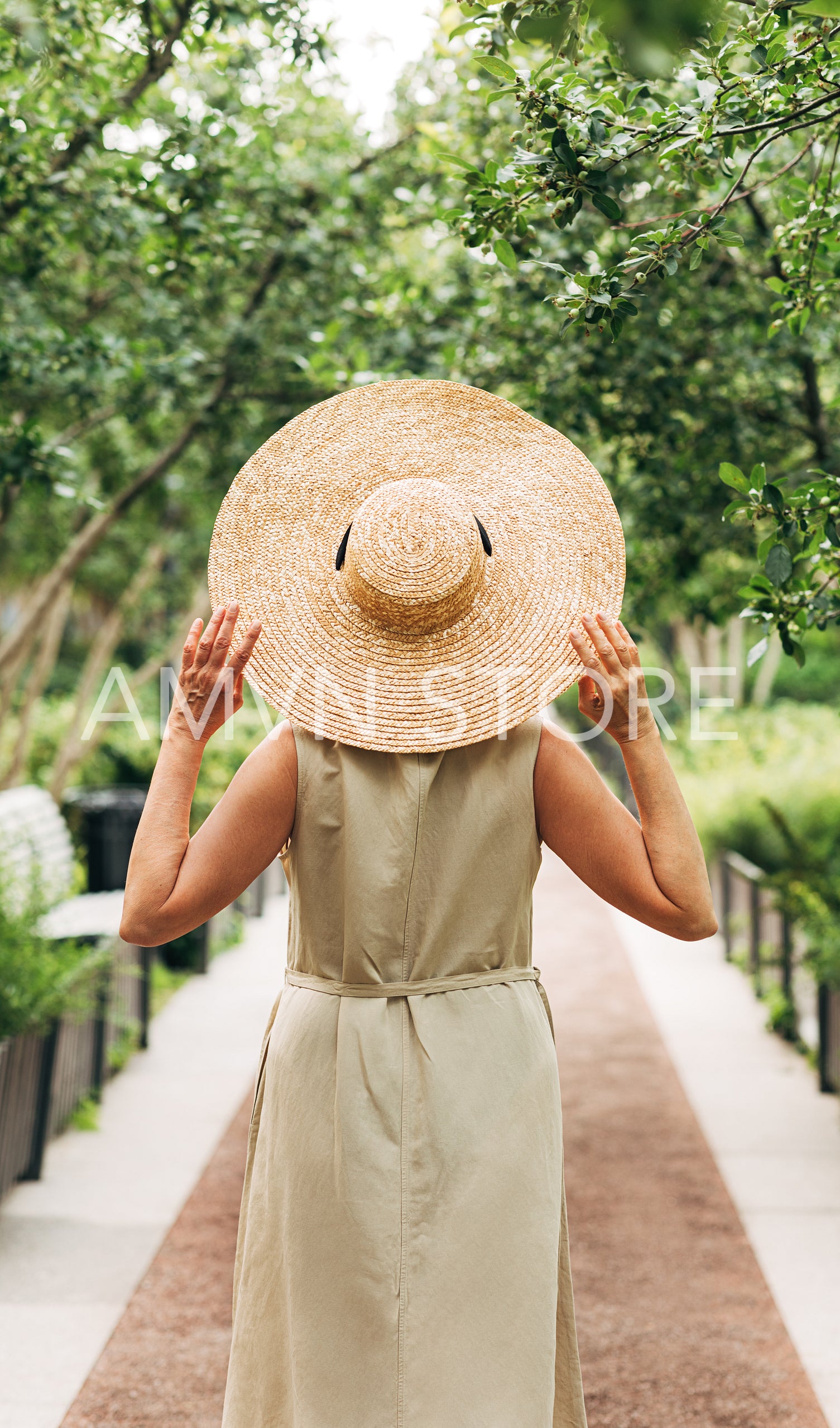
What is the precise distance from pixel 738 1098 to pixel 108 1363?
3439 millimetres

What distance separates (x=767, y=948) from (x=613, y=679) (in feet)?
19.5

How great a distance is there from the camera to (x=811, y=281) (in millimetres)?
3164

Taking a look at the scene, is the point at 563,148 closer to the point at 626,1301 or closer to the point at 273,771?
the point at 273,771

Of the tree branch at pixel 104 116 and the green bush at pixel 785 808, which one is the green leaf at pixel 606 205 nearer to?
the tree branch at pixel 104 116

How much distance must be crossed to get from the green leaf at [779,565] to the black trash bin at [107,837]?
626 cm

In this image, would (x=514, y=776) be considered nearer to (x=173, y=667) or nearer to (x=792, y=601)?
(x=792, y=601)

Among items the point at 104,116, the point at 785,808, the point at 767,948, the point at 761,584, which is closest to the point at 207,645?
the point at 761,584

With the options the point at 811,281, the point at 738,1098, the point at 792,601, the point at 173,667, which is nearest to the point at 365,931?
the point at 792,601

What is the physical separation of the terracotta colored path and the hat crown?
126 centimetres

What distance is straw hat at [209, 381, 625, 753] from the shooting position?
1.87 meters

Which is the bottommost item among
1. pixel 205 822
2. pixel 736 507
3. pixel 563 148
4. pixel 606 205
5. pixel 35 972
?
pixel 35 972

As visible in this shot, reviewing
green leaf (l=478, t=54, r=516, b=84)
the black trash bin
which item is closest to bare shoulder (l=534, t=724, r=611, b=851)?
green leaf (l=478, t=54, r=516, b=84)

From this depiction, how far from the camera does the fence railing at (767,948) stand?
5715 mm

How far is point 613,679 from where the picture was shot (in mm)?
1806
